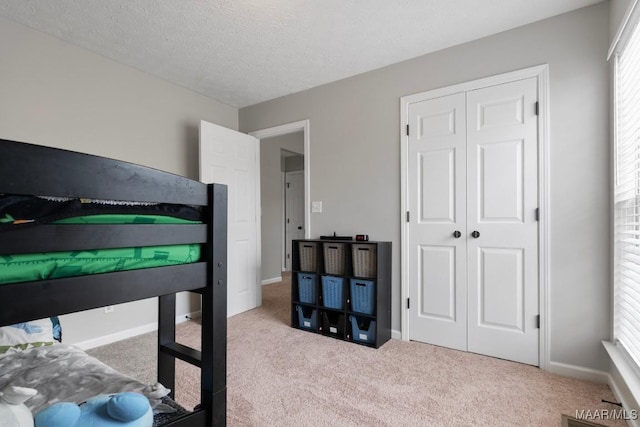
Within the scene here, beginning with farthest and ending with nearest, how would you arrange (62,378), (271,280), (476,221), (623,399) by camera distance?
(271,280)
(476,221)
(623,399)
(62,378)

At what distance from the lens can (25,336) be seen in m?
1.56

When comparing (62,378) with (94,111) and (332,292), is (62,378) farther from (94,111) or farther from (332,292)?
(94,111)

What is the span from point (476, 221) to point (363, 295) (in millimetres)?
1077

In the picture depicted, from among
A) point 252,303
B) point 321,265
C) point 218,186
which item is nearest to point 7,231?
point 218,186

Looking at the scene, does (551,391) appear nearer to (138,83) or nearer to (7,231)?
(7,231)

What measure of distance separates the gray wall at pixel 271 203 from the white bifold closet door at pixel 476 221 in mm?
2900

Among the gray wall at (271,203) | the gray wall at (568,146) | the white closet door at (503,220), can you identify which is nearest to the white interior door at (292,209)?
the gray wall at (271,203)

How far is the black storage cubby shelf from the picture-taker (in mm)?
2621

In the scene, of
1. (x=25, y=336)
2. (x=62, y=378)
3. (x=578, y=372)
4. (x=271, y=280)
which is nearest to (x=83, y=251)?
(x=62, y=378)

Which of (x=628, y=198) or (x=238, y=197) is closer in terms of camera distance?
(x=628, y=198)

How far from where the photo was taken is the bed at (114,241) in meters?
0.63

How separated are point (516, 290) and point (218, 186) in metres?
2.23

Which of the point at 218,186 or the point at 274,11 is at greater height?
the point at 274,11

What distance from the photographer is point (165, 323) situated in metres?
1.47
